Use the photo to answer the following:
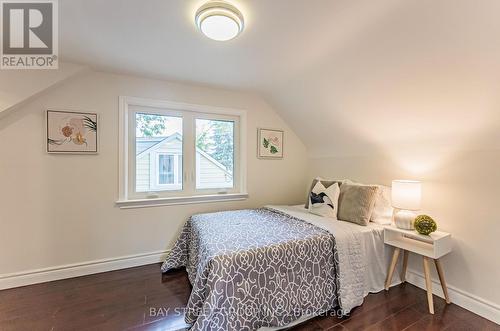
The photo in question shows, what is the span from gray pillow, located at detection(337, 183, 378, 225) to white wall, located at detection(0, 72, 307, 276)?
66.4 inches

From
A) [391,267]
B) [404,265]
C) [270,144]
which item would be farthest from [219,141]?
[404,265]

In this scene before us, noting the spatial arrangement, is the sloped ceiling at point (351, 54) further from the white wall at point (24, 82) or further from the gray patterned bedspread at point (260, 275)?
the gray patterned bedspread at point (260, 275)

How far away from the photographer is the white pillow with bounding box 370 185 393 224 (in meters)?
2.41

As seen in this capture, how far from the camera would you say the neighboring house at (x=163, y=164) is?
2719 mm

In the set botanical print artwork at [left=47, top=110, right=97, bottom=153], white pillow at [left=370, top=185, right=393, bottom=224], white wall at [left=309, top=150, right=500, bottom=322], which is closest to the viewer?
white wall at [left=309, top=150, right=500, bottom=322]

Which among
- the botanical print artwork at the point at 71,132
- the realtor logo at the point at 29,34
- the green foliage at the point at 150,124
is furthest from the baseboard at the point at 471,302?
the realtor logo at the point at 29,34

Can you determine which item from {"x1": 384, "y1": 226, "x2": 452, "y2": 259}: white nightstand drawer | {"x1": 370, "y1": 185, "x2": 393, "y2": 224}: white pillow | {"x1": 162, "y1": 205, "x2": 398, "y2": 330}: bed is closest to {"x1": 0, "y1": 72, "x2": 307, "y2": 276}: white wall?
{"x1": 162, "y1": 205, "x2": 398, "y2": 330}: bed

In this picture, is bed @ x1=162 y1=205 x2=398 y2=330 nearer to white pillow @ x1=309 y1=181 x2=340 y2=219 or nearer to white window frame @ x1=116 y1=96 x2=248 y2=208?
white pillow @ x1=309 y1=181 x2=340 y2=219

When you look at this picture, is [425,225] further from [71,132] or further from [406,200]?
[71,132]

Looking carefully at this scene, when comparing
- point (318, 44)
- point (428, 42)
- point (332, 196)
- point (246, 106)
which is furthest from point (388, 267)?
point (246, 106)

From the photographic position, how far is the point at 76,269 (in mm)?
2338

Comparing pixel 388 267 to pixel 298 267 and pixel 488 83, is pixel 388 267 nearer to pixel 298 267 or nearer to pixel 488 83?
A: pixel 298 267

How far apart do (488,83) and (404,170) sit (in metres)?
1.09

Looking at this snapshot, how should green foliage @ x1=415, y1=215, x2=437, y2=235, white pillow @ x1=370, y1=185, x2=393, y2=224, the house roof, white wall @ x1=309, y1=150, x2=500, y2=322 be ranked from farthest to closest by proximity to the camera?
the house roof → white pillow @ x1=370, y1=185, x2=393, y2=224 → green foliage @ x1=415, y1=215, x2=437, y2=235 → white wall @ x1=309, y1=150, x2=500, y2=322
